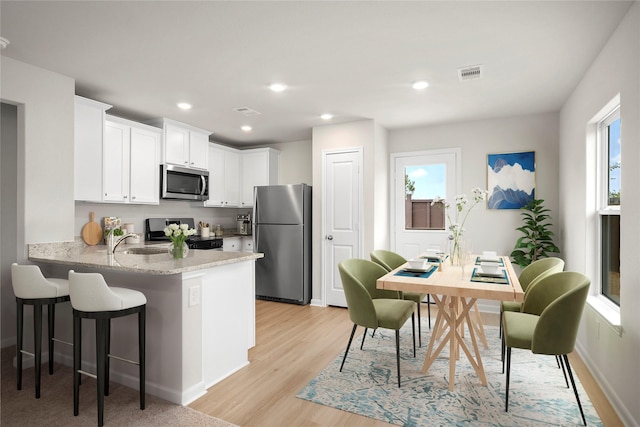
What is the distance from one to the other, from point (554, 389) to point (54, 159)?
427 cm

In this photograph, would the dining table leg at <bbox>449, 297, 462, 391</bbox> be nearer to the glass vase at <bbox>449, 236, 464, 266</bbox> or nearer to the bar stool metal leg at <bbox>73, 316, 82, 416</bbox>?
the glass vase at <bbox>449, 236, 464, 266</bbox>

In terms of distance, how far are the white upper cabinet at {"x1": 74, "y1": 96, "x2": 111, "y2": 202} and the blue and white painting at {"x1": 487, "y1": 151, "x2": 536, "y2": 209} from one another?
14.9 ft

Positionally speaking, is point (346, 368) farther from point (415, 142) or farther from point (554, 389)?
point (415, 142)

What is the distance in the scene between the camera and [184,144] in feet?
15.8

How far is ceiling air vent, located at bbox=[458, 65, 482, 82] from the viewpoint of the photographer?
302 centimetres

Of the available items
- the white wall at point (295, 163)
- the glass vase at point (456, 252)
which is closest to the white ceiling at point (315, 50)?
the glass vase at point (456, 252)

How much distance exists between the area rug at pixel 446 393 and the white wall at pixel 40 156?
2.48m

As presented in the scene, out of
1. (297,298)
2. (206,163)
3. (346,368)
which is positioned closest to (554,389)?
(346,368)

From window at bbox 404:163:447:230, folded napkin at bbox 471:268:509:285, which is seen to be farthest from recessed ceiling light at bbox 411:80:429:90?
folded napkin at bbox 471:268:509:285

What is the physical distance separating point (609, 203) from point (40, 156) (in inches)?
181

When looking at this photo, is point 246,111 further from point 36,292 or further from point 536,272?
point 536,272

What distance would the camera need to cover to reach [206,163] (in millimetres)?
5172

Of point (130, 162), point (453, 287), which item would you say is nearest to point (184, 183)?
point (130, 162)

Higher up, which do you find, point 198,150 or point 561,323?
point 198,150
